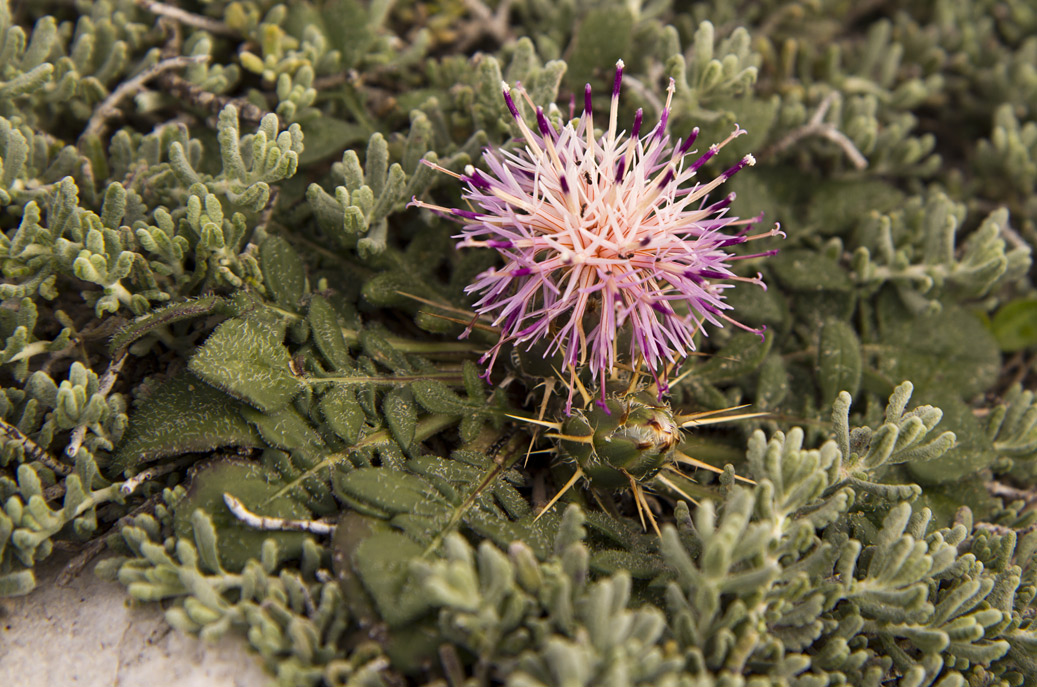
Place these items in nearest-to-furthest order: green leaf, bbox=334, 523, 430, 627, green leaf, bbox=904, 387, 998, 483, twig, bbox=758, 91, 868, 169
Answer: green leaf, bbox=334, 523, 430, 627 < green leaf, bbox=904, 387, 998, 483 < twig, bbox=758, 91, 868, 169

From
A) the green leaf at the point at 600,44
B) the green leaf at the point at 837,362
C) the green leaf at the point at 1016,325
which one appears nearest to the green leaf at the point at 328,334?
the green leaf at the point at 600,44

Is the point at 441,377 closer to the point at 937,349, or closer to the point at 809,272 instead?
the point at 809,272

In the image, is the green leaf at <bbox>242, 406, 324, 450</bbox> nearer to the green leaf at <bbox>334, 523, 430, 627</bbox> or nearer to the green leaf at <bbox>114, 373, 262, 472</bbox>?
the green leaf at <bbox>114, 373, 262, 472</bbox>

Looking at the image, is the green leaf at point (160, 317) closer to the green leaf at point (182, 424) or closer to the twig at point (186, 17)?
the green leaf at point (182, 424)

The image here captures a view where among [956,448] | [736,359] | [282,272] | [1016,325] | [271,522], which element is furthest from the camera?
[1016,325]

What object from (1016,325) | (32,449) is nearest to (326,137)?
(32,449)

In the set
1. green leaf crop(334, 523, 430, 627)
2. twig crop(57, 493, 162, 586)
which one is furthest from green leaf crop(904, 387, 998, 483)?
twig crop(57, 493, 162, 586)

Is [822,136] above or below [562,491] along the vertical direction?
above
